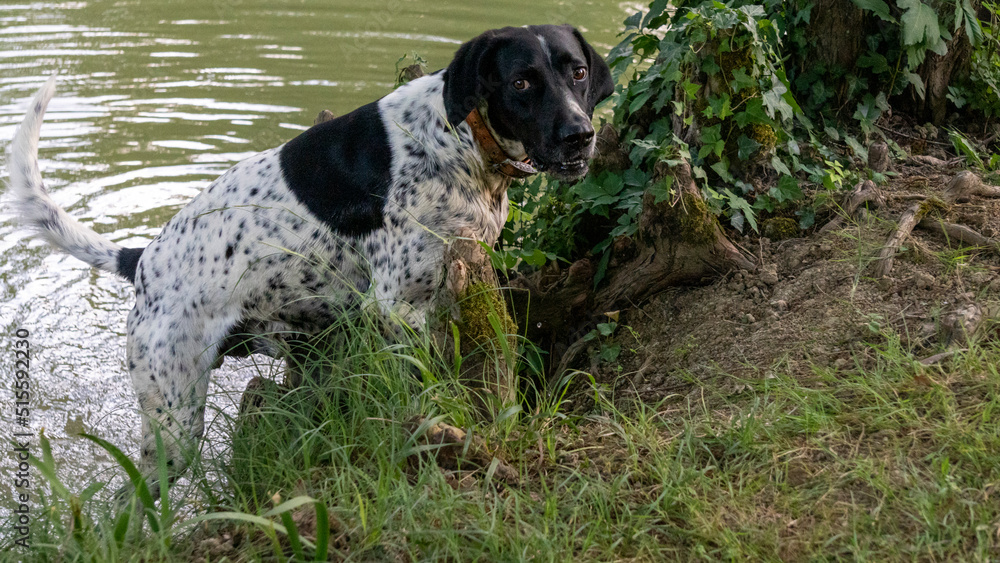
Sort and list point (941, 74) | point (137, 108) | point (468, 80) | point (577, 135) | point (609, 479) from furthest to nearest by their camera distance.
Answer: point (137, 108)
point (941, 74)
point (468, 80)
point (577, 135)
point (609, 479)

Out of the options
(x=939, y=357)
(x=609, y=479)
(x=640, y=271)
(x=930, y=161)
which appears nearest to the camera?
(x=609, y=479)

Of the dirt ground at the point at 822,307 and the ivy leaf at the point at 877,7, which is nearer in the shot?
the dirt ground at the point at 822,307

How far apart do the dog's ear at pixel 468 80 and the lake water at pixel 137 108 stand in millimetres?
1408

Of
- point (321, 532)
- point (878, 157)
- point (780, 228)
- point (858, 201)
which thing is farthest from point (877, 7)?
point (321, 532)

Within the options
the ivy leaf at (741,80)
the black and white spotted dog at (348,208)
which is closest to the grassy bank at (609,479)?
the black and white spotted dog at (348,208)

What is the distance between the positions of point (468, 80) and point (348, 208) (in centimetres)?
74

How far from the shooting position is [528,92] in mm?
3398

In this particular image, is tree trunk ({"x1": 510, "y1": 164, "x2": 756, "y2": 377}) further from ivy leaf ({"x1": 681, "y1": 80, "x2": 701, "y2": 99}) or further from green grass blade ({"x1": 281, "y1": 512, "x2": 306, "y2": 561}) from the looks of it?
green grass blade ({"x1": 281, "y1": 512, "x2": 306, "y2": 561})

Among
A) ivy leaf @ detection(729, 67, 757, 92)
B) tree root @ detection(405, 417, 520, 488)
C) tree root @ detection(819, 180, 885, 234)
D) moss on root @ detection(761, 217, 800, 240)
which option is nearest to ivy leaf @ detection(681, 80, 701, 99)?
ivy leaf @ detection(729, 67, 757, 92)

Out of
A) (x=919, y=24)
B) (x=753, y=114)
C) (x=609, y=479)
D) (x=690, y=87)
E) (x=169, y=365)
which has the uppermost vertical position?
(x=919, y=24)

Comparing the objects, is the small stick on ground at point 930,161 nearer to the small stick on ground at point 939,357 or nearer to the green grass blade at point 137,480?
the small stick on ground at point 939,357

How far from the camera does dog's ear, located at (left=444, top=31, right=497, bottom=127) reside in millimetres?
3391

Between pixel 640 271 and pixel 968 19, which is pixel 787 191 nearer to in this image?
pixel 640 271

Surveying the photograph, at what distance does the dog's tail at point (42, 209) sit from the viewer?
11.8 ft
